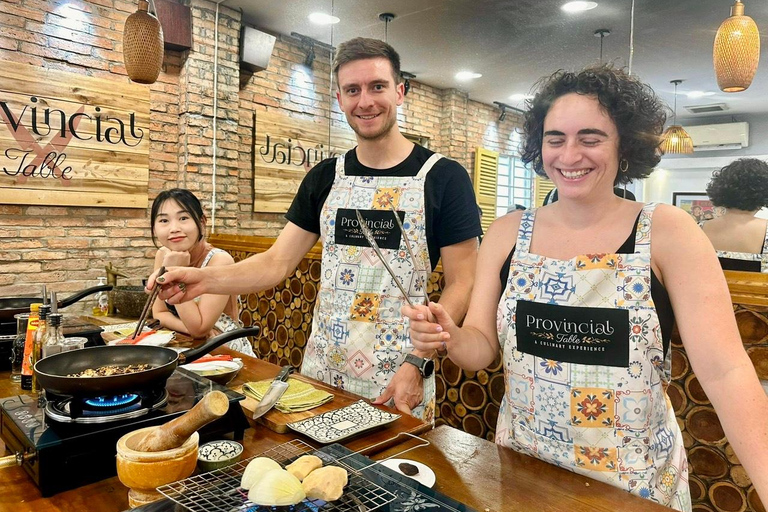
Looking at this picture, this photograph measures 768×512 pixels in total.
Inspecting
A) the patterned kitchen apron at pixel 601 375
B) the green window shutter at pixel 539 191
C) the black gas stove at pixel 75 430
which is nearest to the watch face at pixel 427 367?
the patterned kitchen apron at pixel 601 375

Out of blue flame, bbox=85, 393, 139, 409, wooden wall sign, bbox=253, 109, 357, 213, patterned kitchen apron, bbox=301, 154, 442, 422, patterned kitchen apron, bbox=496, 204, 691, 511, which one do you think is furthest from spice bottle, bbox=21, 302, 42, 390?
wooden wall sign, bbox=253, 109, 357, 213

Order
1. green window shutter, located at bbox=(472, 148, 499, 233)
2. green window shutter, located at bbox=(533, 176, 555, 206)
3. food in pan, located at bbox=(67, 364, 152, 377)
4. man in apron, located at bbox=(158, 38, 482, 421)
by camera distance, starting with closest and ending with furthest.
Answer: food in pan, located at bbox=(67, 364, 152, 377) < man in apron, located at bbox=(158, 38, 482, 421) < green window shutter, located at bbox=(533, 176, 555, 206) < green window shutter, located at bbox=(472, 148, 499, 233)

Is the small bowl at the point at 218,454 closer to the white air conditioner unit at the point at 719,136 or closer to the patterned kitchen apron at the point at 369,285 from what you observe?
the patterned kitchen apron at the point at 369,285

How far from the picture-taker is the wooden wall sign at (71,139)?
3.63 m

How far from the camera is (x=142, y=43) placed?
2850 mm

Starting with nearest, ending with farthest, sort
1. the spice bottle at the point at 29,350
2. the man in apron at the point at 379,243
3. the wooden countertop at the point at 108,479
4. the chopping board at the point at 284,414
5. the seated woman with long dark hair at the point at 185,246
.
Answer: the wooden countertop at the point at 108,479 < the chopping board at the point at 284,414 < the spice bottle at the point at 29,350 < the man in apron at the point at 379,243 < the seated woman with long dark hair at the point at 185,246

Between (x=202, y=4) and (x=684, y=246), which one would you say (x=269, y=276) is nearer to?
(x=684, y=246)

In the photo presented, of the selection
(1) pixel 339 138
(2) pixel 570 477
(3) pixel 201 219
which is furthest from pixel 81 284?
(2) pixel 570 477

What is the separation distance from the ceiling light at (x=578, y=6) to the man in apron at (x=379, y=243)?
176 centimetres

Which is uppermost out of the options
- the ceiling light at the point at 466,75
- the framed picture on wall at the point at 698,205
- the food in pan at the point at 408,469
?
the ceiling light at the point at 466,75

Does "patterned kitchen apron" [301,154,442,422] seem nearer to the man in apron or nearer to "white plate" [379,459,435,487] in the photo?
the man in apron

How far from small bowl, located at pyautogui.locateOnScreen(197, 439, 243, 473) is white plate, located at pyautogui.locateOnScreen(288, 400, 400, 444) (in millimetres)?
184

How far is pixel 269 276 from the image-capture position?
202 cm

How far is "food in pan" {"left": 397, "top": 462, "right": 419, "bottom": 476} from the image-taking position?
101cm
